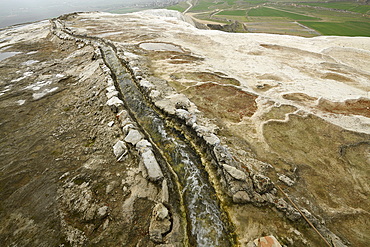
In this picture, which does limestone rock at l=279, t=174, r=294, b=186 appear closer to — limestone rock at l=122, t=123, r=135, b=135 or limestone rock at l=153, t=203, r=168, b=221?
limestone rock at l=153, t=203, r=168, b=221

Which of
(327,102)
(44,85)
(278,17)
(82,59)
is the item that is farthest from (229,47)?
(278,17)

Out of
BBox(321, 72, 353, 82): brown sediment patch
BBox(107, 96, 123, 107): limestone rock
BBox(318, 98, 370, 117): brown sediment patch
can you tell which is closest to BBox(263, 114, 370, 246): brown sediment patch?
BBox(318, 98, 370, 117): brown sediment patch

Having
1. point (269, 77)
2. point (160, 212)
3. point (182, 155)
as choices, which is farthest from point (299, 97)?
point (160, 212)

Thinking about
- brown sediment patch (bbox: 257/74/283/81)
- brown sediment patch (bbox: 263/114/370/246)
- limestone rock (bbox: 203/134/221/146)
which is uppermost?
brown sediment patch (bbox: 257/74/283/81)

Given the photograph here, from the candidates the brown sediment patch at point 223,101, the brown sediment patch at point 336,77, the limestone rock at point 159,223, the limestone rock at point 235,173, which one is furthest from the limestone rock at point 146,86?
the brown sediment patch at point 336,77

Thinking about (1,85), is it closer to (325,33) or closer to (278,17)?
(325,33)

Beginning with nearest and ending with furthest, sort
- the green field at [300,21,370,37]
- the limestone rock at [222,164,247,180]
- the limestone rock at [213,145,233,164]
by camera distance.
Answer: the limestone rock at [222,164,247,180] < the limestone rock at [213,145,233,164] < the green field at [300,21,370,37]

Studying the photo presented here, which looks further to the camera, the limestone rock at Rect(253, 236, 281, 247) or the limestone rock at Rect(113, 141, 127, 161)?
the limestone rock at Rect(113, 141, 127, 161)
